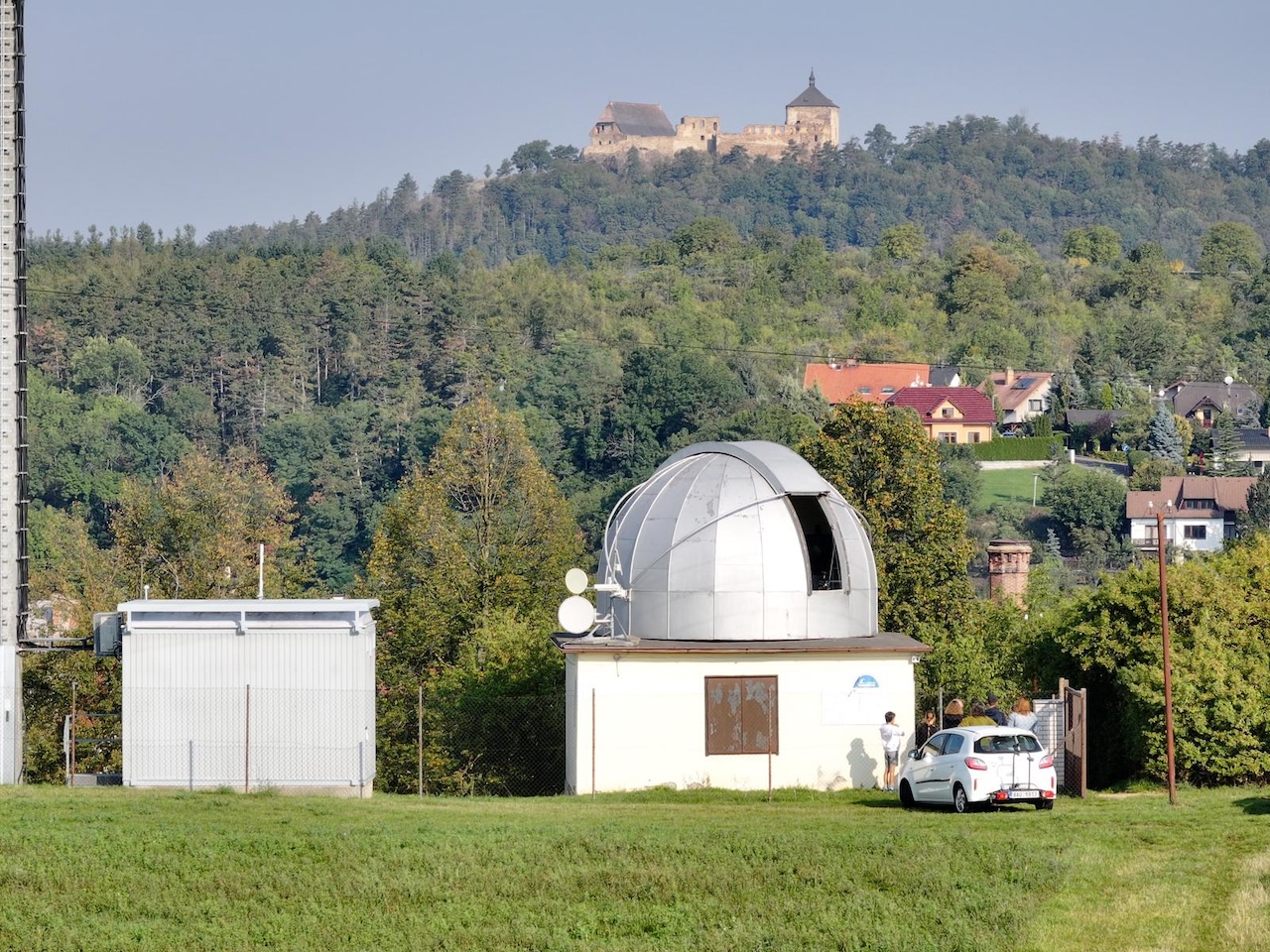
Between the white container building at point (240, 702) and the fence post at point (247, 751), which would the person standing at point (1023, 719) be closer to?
the white container building at point (240, 702)

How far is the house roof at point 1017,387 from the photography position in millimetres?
167625

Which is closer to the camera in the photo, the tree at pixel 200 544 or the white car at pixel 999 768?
the white car at pixel 999 768

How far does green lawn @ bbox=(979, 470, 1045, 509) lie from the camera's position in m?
133

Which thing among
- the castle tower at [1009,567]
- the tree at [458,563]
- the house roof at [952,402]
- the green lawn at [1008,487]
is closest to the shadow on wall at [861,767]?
the tree at [458,563]

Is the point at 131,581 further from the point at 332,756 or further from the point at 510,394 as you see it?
the point at 510,394

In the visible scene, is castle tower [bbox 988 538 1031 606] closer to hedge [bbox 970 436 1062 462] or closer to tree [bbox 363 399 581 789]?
tree [bbox 363 399 581 789]

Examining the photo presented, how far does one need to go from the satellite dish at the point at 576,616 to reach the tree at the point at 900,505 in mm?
17350

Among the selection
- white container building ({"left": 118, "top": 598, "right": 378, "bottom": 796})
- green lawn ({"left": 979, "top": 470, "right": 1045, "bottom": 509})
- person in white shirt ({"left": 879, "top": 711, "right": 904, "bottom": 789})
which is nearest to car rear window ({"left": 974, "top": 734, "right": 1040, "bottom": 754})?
person in white shirt ({"left": 879, "top": 711, "right": 904, "bottom": 789})

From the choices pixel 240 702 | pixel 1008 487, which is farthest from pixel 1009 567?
pixel 1008 487

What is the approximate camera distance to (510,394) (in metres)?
144

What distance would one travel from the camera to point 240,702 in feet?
96.4

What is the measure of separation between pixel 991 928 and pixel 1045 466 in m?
126

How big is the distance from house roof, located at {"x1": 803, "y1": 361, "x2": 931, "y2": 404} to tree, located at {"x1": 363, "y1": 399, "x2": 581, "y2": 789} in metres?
114

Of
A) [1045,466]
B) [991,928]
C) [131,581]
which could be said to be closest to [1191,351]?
[1045,466]
